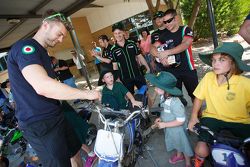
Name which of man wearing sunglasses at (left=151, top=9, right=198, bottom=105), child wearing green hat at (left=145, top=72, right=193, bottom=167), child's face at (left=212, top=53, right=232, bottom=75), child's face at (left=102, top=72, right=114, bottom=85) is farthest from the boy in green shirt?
child's face at (left=212, top=53, right=232, bottom=75)

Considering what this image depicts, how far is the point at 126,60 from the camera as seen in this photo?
3.76 m

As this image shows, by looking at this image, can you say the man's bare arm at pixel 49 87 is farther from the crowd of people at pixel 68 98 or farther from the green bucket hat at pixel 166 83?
the green bucket hat at pixel 166 83

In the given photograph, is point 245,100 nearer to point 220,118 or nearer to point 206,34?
point 220,118

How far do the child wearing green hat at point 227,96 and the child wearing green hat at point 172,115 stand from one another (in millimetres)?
235

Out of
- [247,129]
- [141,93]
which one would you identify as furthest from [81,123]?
[247,129]

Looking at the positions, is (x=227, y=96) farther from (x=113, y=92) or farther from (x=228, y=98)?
(x=113, y=92)

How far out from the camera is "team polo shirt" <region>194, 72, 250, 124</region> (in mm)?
2037

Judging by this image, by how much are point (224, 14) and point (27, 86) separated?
13.9 m

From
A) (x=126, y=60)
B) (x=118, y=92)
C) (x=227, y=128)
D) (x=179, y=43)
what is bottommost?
(x=227, y=128)

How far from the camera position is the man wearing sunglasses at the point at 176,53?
10.2 feet

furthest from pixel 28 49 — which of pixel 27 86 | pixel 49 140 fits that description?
pixel 49 140

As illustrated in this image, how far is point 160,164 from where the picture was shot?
2.91 metres

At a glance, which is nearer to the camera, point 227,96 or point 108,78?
point 227,96

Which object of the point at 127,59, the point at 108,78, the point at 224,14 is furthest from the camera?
the point at 224,14
